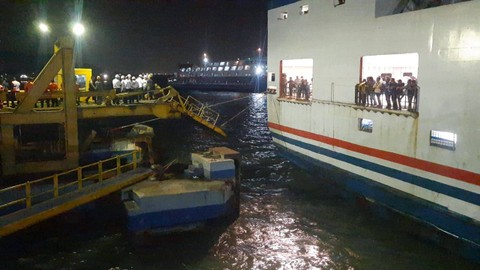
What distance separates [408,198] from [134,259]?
30.4 ft

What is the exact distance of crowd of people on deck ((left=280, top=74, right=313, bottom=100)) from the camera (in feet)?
69.4

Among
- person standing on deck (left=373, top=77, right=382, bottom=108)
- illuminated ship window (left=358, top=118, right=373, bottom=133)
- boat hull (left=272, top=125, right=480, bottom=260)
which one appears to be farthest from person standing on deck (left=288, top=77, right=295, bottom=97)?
person standing on deck (left=373, top=77, right=382, bottom=108)

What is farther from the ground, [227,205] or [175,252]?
[227,205]

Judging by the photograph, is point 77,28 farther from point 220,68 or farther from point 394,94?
point 220,68

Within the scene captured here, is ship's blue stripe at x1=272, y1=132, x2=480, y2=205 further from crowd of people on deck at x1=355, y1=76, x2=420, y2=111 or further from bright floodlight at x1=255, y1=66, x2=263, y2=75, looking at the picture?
bright floodlight at x1=255, y1=66, x2=263, y2=75

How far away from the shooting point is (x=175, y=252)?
12.4m

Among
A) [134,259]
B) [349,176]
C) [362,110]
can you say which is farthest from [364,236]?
[134,259]

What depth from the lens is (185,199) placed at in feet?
43.6

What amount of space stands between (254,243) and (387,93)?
7300mm

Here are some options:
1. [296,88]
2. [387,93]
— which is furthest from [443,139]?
[296,88]

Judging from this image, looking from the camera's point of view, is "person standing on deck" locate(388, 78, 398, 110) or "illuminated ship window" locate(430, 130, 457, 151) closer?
"illuminated ship window" locate(430, 130, 457, 151)

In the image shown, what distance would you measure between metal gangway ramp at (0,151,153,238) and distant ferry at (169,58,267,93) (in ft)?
295

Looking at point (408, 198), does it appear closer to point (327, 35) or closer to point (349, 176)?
point (349, 176)

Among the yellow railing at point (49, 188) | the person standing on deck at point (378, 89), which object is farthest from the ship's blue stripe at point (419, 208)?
the yellow railing at point (49, 188)
